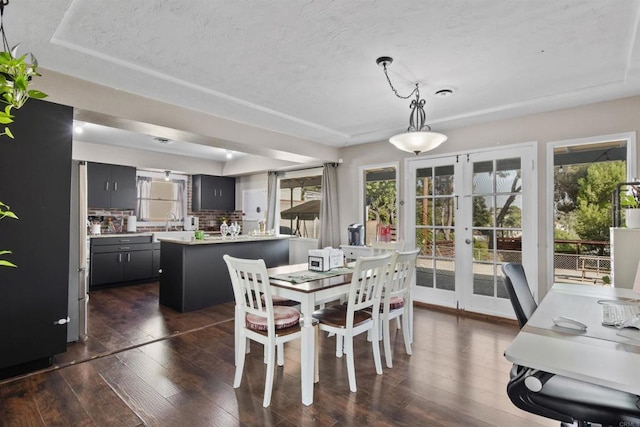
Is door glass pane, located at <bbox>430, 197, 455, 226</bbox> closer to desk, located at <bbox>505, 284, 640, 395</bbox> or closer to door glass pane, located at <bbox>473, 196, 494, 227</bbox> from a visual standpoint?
door glass pane, located at <bbox>473, 196, 494, 227</bbox>

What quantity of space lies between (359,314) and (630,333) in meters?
1.68

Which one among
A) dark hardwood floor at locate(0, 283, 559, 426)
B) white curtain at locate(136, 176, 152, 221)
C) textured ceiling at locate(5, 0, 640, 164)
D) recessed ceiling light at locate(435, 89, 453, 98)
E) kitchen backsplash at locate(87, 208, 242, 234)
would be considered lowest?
dark hardwood floor at locate(0, 283, 559, 426)

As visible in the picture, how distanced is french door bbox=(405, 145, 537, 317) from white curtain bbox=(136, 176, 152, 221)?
5.23m

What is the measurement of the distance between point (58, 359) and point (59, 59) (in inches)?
98.8

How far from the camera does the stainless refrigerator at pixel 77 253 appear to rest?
3184 millimetres

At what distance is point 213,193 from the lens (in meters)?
7.35

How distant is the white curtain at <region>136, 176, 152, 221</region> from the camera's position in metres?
6.61

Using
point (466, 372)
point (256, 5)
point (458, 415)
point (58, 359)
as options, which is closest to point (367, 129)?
point (256, 5)

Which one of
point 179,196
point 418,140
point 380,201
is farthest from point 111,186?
point 418,140

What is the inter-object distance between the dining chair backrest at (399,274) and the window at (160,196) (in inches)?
223

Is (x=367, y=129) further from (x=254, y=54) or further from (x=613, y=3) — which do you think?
(x=613, y=3)

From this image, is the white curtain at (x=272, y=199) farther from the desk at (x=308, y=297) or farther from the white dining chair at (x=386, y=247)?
→ the desk at (x=308, y=297)

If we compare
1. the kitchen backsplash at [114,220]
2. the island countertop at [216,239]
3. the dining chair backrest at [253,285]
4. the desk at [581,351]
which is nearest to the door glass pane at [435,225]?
the island countertop at [216,239]

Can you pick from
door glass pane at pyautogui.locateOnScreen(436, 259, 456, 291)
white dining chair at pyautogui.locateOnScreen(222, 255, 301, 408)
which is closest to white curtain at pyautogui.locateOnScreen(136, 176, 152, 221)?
white dining chair at pyautogui.locateOnScreen(222, 255, 301, 408)
